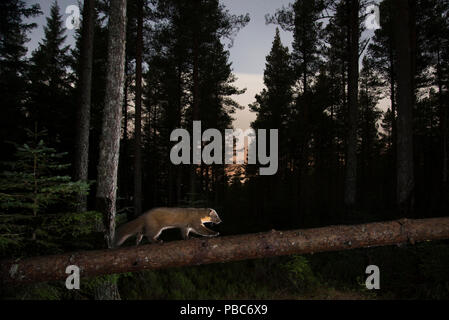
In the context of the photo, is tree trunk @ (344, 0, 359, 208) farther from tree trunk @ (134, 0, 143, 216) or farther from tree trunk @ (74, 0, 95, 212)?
tree trunk @ (74, 0, 95, 212)

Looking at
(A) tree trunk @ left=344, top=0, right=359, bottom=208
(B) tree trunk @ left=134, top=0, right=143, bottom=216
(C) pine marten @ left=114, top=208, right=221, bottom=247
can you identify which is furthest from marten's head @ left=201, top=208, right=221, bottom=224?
(B) tree trunk @ left=134, top=0, right=143, bottom=216

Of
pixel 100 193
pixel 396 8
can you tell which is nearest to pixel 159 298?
pixel 100 193

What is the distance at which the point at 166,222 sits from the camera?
4.22 metres

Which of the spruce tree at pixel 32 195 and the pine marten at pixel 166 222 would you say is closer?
the spruce tree at pixel 32 195

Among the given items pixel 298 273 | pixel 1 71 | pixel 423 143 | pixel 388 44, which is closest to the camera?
pixel 298 273

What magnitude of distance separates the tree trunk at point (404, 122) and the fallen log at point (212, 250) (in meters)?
6.02

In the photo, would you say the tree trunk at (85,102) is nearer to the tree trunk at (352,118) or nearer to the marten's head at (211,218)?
the marten's head at (211,218)

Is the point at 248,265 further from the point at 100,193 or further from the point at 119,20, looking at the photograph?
the point at 119,20

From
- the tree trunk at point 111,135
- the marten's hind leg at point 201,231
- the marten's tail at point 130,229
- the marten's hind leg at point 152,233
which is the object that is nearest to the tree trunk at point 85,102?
the tree trunk at point 111,135

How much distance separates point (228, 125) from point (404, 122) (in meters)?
22.6

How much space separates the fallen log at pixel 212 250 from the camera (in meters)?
3.81

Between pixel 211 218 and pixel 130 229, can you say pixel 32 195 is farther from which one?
pixel 211 218

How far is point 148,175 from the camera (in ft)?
123

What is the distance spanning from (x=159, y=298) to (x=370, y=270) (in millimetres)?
6399
